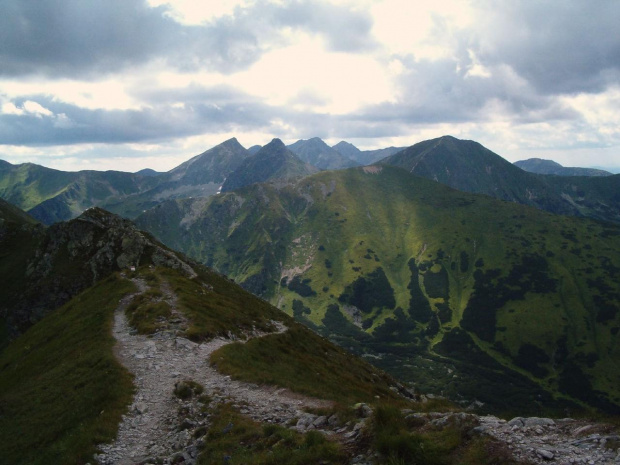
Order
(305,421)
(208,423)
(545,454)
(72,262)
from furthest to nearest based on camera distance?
1. (72,262)
2. (208,423)
3. (305,421)
4. (545,454)

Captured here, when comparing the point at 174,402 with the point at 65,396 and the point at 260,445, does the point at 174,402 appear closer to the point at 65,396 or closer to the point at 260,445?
the point at 65,396

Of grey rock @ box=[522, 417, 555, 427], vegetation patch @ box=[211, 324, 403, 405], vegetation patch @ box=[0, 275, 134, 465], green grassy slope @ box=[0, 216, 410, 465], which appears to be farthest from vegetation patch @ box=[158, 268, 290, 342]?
grey rock @ box=[522, 417, 555, 427]

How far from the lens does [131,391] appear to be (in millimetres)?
28328

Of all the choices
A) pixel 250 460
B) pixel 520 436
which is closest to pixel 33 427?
pixel 250 460

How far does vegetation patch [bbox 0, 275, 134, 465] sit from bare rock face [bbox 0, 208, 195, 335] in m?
41.5

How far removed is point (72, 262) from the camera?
106 metres

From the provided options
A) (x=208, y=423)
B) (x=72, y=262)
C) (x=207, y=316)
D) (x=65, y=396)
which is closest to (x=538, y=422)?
(x=208, y=423)

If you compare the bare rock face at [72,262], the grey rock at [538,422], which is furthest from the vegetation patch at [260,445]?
the bare rock face at [72,262]

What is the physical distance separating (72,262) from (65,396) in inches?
3535

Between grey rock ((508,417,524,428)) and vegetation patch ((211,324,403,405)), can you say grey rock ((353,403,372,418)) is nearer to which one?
grey rock ((508,417,524,428))

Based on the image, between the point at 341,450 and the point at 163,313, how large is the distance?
130 ft

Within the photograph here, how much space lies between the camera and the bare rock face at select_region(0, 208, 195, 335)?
94562 millimetres

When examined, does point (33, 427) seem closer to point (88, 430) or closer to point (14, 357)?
point (88, 430)

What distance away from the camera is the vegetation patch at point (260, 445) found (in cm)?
1576
